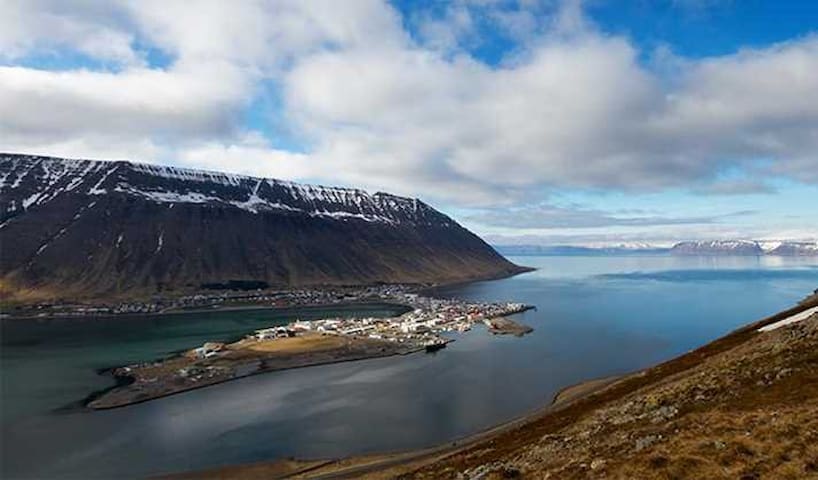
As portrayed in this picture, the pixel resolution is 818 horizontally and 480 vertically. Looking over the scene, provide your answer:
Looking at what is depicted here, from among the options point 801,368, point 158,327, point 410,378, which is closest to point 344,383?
point 410,378

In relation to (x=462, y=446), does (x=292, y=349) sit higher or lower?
higher

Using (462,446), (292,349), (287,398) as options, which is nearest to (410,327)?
(292,349)

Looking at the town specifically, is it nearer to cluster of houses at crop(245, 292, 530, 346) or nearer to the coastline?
cluster of houses at crop(245, 292, 530, 346)

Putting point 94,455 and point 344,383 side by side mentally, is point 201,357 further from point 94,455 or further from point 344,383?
point 94,455

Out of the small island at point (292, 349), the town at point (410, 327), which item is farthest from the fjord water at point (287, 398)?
the town at point (410, 327)

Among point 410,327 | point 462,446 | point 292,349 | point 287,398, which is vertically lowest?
point 287,398

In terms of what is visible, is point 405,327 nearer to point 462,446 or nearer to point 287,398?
point 287,398

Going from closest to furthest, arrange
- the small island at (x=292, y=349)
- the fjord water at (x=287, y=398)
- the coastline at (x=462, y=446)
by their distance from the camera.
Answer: the coastline at (x=462, y=446) < the fjord water at (x=287, y=398) < the small island at (x=292, y=349)

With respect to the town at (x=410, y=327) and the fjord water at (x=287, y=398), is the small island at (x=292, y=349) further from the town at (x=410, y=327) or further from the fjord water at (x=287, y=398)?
the fjord water at (x=287, y=398)

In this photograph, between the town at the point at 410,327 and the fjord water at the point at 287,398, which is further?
the town at the point at 410,327
